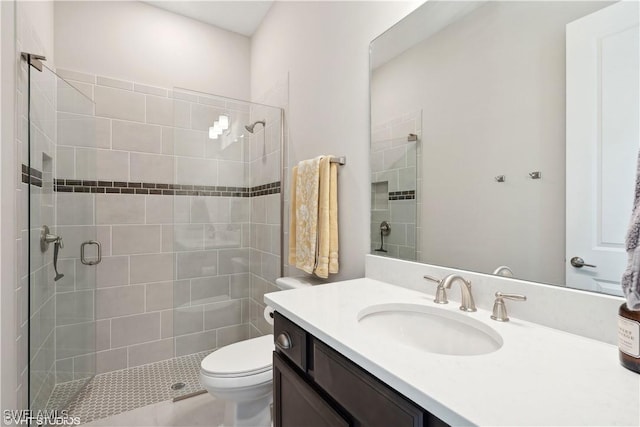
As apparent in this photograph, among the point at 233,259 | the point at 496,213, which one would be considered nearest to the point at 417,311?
the point at 496,213

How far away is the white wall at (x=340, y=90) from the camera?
1419 mm

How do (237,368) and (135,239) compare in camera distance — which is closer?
(237,368)

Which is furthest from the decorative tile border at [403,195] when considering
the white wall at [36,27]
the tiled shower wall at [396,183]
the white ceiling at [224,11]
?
the white ceiling at [224,11]

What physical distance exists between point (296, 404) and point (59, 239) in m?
1.66

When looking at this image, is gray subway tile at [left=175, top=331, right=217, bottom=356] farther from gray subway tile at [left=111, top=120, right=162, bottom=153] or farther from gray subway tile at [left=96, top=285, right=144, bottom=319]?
gray subway tile at [left=111, top=120, right=162, bottom=153]

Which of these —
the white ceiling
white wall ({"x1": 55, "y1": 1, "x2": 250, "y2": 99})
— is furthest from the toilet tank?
the white ceiling

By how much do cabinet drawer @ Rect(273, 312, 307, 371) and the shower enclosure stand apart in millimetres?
1101

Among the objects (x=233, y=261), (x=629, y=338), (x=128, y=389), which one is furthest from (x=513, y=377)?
(x=128, y=389)

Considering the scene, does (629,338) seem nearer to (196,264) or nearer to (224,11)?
(196,264)

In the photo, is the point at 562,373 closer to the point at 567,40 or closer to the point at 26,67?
the point at 567,40

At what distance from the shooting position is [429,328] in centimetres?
94

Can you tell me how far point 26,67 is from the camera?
133 centimetres

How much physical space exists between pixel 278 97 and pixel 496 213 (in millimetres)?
1777

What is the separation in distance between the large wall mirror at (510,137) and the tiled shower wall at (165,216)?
116cm
